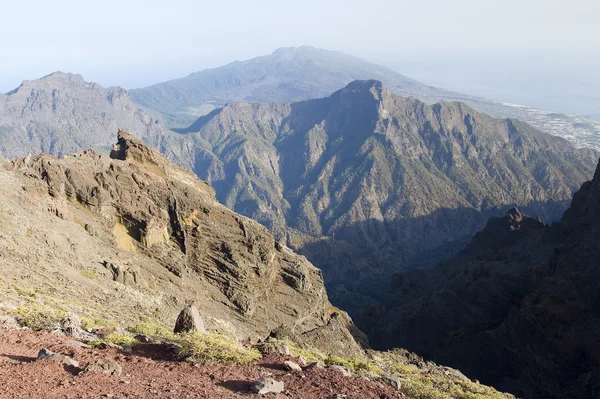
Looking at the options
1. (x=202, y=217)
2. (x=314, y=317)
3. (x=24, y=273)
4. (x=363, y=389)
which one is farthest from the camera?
(x=314, y=317)

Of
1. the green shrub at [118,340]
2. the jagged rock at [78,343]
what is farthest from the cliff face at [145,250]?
the jagged rock at [78,343]

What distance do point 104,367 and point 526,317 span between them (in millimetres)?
57616

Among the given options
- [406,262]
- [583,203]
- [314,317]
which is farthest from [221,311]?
[406,262]

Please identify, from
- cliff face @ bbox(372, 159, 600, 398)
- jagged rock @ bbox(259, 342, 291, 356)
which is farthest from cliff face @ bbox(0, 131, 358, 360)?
cliff face @ bbox(372, 159, 600, 398)

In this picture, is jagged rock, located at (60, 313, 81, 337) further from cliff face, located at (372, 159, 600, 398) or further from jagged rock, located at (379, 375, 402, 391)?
cliff face, located at (372, 159, 600, 398)

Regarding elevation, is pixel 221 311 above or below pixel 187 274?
below

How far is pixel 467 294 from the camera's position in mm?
74438

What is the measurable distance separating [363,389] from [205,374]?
6.75 m

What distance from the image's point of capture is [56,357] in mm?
17078

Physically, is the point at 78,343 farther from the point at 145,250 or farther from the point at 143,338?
the point at 145,250

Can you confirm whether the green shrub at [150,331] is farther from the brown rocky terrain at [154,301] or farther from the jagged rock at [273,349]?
the jagged rock at [273,349]

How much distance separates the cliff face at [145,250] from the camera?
34.3 meters

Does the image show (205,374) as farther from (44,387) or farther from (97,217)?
(97,217)

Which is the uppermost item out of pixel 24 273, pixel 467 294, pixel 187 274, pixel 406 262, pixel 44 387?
pixel 44 387
